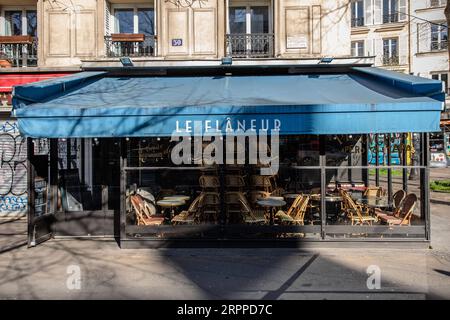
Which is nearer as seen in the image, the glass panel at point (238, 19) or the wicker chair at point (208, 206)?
the wicker chair at point (208, 206)

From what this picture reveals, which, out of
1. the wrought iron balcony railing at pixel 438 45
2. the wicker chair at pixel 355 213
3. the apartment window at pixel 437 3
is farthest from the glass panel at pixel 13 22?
the apartment window at pixel 437 3

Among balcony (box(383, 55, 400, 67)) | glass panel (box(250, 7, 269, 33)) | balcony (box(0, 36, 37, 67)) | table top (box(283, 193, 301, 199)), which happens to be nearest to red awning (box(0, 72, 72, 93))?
balcony (box(0, 36, 37, 67))

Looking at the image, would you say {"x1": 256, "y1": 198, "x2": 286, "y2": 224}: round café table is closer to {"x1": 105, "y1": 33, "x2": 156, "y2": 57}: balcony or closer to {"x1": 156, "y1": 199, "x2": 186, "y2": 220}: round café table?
{"x1": 156, "y1": 199, "x2": 186, "y2": 220}: round café table

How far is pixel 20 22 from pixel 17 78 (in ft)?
7.25

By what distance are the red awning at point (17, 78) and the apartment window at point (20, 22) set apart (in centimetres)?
160

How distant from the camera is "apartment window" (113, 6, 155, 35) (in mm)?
11634

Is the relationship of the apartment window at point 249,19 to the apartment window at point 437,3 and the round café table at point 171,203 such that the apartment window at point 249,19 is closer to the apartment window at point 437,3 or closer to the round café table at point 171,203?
the round café table at point 171,203

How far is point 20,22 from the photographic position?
1209 cm

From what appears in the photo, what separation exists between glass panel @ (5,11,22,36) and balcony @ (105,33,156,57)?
122 inches

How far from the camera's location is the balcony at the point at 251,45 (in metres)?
10.9

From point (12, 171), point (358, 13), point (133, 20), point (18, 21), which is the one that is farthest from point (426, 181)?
point (358, 13)

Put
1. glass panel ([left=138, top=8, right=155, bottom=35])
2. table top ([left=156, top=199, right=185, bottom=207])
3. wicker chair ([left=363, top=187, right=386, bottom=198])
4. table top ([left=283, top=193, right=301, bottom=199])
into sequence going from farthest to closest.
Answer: glass panel ([left=138, top=8, right=155, bottom=35]) < wicker chair ([left=363, top=187, right=386, bottom=198]) < table top ([left=283, top=193, right=301, bottom=199]) < table top ([left=156, top=199, right=185, bottom=207])

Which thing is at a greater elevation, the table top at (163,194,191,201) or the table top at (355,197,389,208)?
the table top at (163,194,191,201)
